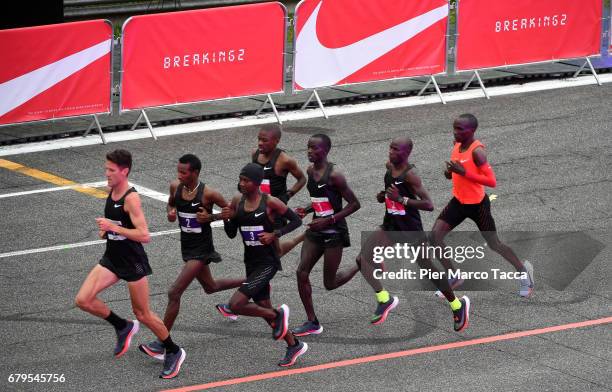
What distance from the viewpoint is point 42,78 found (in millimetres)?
19094

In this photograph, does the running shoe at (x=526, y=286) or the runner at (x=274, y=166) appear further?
the running shoe at (x=526, y=286)

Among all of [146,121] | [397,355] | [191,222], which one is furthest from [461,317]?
[146,121]

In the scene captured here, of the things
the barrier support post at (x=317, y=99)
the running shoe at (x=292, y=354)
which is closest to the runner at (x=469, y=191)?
the running shoe at (x=292, y=354)

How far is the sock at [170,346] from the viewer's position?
11.1m

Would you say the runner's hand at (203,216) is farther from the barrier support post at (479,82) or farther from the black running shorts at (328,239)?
the barrier support post at (479,82)

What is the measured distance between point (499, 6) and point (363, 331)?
11.3 meters

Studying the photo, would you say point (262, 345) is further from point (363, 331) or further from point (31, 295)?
point (31, 295)

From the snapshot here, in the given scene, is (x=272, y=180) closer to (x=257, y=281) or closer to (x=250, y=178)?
(x=250, y=178)

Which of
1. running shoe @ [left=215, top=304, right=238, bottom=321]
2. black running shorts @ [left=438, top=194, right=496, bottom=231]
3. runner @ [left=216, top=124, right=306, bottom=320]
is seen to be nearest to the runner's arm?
black running shorts @ [left=438, top=194, right=496, bottom=231]

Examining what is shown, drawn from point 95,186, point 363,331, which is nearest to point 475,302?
point 363,331

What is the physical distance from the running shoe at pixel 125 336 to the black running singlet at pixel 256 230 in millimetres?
1201

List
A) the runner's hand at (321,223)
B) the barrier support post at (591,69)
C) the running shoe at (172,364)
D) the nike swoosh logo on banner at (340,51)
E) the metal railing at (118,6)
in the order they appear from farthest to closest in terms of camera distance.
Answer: the metal railing at (118,6)
the barrier support post at (591,69)
the nike swoosh logo on banner at (340,51)
the runner's hand at (321,223)
the running shoe at (172,364)

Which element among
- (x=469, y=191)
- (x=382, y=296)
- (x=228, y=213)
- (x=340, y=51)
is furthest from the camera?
(x=340, y=51)

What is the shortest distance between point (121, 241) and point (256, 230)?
124 cm
